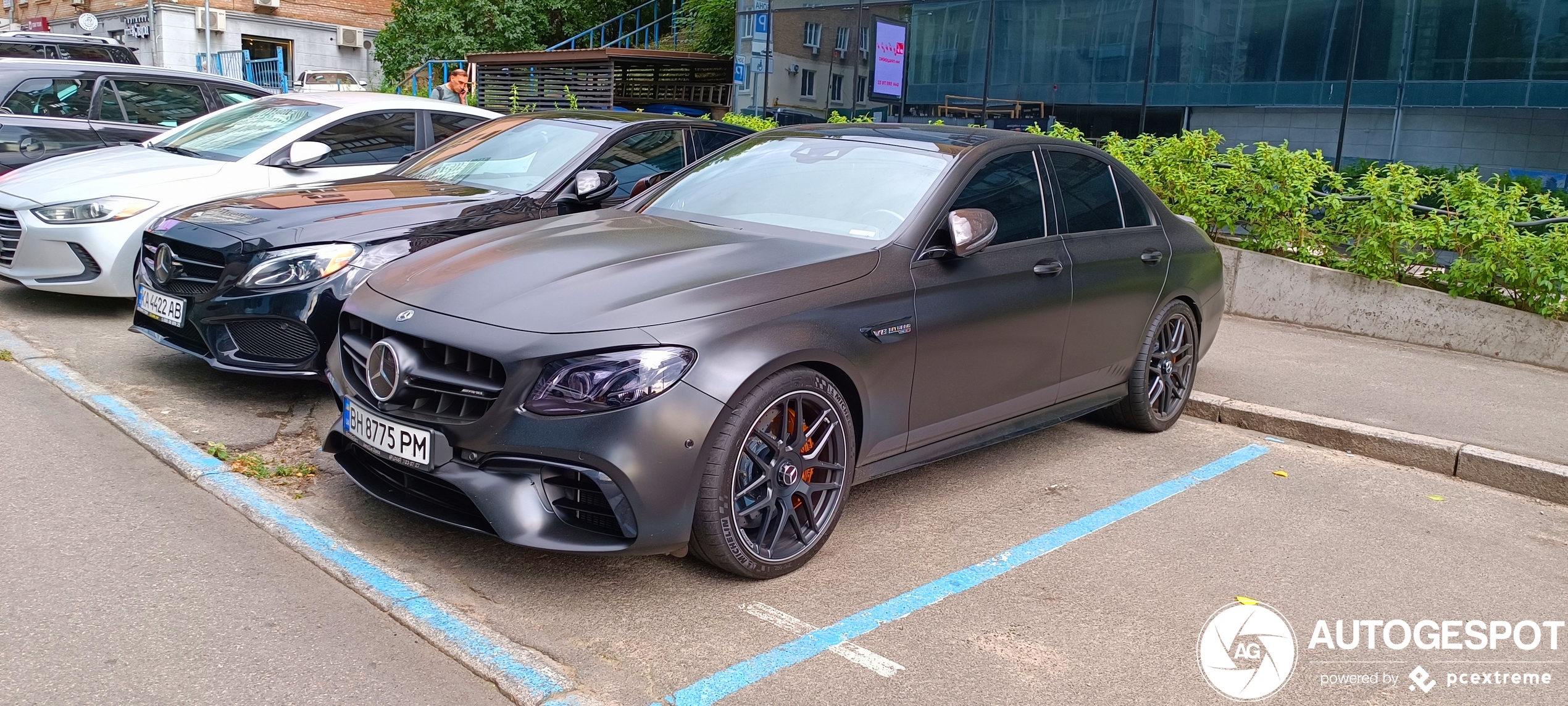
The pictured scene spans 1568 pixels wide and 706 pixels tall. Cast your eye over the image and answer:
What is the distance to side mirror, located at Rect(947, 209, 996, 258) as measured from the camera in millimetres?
4227

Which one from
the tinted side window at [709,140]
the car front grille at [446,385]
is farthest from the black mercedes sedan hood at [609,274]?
the tinted side window at [709,140]

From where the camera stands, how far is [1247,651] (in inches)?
139

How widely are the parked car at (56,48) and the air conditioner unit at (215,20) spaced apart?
2191cm

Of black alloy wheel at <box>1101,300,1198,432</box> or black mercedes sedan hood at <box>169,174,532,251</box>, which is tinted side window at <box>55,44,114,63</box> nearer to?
black mercedes sedan hood at <box>169,174,532,251</box>

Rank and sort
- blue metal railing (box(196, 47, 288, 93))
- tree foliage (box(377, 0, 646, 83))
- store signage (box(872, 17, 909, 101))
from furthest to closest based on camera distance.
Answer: blue metal railing (box(196, 47, 288, 93)) < tree foliage (box(377, 0, 646, 83)) < store signage (box(872, 17, 909, 101))

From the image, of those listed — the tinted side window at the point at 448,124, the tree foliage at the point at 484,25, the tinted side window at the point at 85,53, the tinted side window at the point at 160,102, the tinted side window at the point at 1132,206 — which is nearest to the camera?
the tinted side window at the point at 1132,206

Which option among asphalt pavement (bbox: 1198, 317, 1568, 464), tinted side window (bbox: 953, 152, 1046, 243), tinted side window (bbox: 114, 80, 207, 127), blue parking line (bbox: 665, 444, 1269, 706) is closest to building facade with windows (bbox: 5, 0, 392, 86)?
tinted side window (bbox: 114, 80, 207, 127)

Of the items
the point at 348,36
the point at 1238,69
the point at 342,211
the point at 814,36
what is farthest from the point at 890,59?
the point at 348,36

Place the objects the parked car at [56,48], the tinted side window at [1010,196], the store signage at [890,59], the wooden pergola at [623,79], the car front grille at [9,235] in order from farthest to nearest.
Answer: the wooden pergola at [623,79]
the store signage at [890,59]
the parked car at [56,48]
the car front grille at [9,235]
the tinted side window at [1010,196]

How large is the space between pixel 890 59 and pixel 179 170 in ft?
34.9

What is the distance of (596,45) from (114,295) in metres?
23.7

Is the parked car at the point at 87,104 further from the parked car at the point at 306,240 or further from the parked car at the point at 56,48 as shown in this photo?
the parked car at the point at 56,48

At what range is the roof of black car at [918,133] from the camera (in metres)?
4.89

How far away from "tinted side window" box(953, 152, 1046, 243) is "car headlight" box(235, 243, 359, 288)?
9.27 feet
